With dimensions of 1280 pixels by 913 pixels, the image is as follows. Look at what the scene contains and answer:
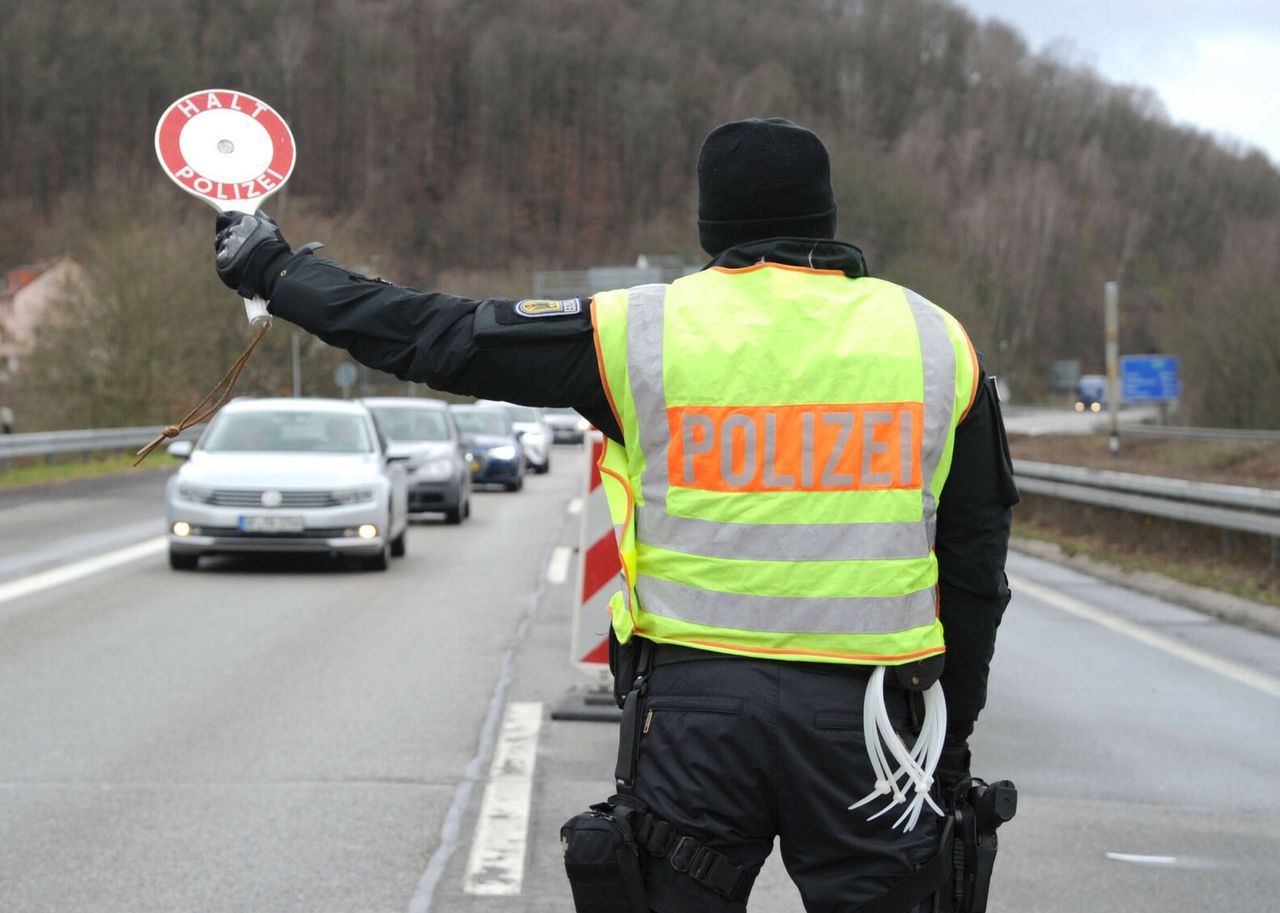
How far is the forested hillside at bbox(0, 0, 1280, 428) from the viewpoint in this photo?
257 feet

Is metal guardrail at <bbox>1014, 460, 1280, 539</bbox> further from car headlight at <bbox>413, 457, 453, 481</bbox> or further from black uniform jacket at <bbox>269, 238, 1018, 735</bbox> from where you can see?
black uniform jacket at <bbox>269, 238, 1018, 735</bbox>

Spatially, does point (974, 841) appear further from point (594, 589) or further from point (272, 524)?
point (272, 524)

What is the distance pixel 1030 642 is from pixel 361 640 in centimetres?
417

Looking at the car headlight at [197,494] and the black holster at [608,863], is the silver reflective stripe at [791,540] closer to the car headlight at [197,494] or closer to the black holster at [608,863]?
the black holster at [608,863]

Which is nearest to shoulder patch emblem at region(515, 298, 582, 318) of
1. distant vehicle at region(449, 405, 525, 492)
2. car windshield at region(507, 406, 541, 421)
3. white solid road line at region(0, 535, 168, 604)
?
white solid road line at region(0, 535, 168, 604)

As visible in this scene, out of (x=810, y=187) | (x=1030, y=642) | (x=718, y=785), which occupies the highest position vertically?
(x=810, y=187)

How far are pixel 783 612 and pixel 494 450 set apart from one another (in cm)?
2644

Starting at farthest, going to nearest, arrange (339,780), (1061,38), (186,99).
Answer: (1061,38) → (339,780) → (186,99)

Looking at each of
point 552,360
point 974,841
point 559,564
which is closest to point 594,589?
point 974,841

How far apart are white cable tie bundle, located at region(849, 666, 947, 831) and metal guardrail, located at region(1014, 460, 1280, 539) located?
10176 millimetres

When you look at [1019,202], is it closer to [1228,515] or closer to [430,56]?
[430,56]

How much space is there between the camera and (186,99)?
3.34 meters

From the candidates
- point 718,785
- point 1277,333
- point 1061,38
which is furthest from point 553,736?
point 1061,38

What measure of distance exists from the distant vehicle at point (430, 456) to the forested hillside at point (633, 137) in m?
31.1
